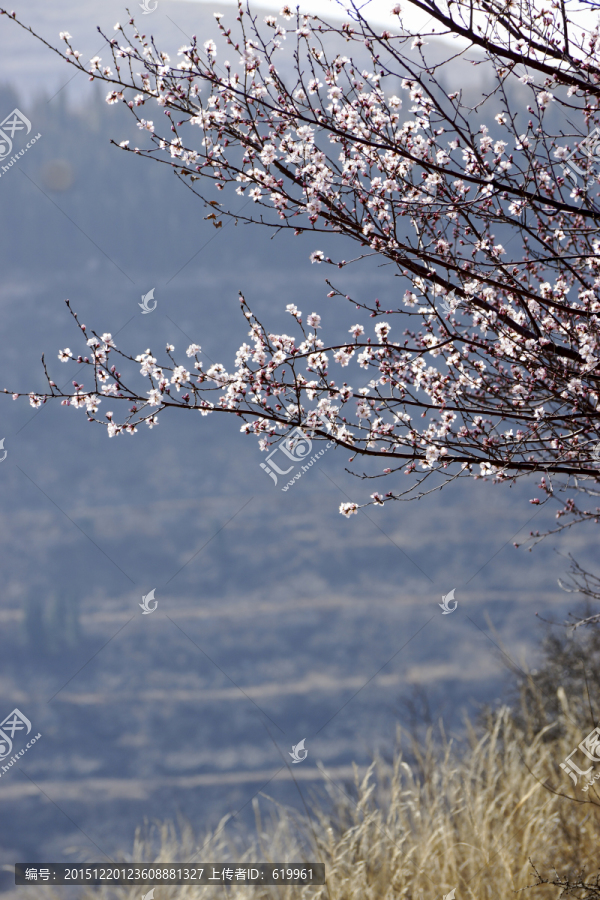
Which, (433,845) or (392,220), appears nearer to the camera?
(392,220)

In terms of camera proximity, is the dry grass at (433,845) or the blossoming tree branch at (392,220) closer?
the blossoming tree branch at (392,220)

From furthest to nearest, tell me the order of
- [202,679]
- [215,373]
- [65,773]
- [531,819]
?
[202,679] → [65,773] → [531,819] → [215,373]

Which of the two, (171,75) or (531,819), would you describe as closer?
(171,75)

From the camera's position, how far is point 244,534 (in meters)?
84.3

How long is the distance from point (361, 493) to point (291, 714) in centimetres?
2496

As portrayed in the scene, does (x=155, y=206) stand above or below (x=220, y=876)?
above

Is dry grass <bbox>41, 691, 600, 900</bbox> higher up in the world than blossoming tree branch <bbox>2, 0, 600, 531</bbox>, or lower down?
lower down

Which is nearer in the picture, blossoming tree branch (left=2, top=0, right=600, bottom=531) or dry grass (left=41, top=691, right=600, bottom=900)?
blossoming tree branch (left=2, top=0, right=600, bottom=531)

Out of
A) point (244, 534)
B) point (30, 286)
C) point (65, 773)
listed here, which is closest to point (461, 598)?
point (244, 534)

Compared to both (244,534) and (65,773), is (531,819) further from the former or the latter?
(244,534)

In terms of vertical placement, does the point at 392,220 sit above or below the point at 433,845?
above

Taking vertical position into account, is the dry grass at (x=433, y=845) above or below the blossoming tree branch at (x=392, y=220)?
below

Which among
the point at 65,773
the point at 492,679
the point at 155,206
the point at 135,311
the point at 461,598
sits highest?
the point at 155,206

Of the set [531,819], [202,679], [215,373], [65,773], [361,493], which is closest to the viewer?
[215,373]
